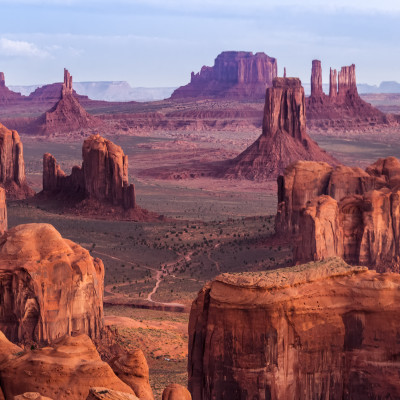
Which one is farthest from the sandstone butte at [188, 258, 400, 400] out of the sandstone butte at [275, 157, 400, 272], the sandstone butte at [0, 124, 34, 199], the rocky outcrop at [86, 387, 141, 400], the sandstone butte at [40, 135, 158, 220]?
the sandstone butte at [0, 124, 34, 199]

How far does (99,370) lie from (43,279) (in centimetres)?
1338

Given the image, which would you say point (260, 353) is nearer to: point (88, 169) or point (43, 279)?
point (43, 279)

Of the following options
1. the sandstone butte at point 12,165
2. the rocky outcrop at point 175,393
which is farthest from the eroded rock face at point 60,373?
the sandstone butte at point 12,165

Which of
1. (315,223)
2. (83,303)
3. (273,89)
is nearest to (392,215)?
(315,223)

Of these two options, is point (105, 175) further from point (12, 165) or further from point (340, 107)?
point (340, 107)

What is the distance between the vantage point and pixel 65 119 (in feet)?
625

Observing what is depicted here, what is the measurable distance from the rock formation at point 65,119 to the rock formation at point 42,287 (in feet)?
524

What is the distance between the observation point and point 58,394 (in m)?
15.1

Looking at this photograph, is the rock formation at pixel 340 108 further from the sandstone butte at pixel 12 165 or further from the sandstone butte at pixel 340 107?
the sandstone butte at pixel 12 165

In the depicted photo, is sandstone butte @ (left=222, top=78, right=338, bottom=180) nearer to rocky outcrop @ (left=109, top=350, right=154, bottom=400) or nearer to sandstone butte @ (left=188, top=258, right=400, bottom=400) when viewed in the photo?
sandstone butte @ (left=188, top=258, right=400, bottom=400)

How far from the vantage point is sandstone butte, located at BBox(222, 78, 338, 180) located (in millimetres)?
109938

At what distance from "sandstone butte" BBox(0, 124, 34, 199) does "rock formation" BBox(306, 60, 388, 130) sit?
116570 mm

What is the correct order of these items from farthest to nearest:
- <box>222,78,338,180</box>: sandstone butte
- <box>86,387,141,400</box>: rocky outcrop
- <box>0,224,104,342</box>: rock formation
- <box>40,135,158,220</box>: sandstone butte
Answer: <box>222,78,338,180</box>: sandstone butte → <box>40,135,158,220</box>: sandstone butte → <box>0,224,104,342</box>: rock formation → <box>86,387,141,400</box>: rocky outcrop

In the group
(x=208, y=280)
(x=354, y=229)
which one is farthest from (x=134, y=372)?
(x=208, y=280)
